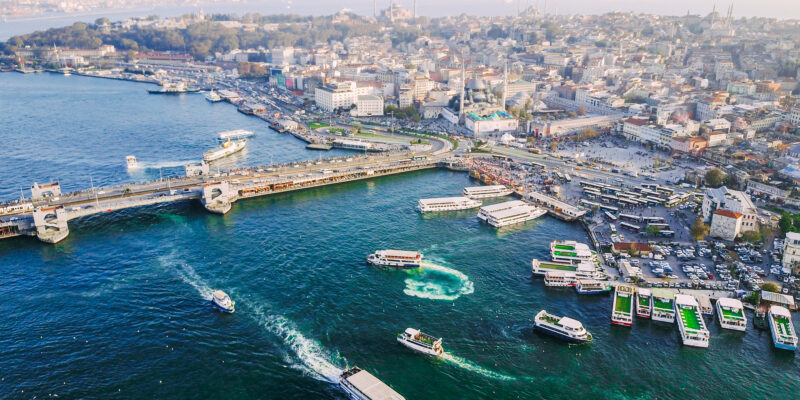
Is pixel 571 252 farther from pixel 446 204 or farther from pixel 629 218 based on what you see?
pixel 446 204

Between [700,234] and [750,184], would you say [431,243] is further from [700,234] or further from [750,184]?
[750,184]

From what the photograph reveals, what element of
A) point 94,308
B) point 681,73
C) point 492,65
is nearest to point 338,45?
point 492,65

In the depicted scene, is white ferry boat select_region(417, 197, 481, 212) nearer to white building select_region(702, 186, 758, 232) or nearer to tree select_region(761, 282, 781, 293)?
white building select_region(702, 186, 758, 232)

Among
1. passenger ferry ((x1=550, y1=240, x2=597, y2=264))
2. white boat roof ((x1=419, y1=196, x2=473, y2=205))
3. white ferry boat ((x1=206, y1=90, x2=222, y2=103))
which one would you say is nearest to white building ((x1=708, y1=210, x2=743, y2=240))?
passenger ferry ((x1=550, y1=240, x2=597, y2=264))

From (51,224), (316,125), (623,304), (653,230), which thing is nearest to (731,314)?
(623,304)

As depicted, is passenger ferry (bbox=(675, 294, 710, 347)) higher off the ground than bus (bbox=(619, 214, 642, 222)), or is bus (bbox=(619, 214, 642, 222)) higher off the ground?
bus (bbox=(619, 214, 642, 222))

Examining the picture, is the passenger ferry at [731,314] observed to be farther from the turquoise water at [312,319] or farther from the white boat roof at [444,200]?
the white boat roof at [444,200]

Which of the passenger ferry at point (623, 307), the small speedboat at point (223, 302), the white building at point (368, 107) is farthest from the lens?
the white building at point (368, 107)

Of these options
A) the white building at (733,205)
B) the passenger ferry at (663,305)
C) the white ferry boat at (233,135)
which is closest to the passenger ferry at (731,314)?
the passenger ferry at (663,305)
